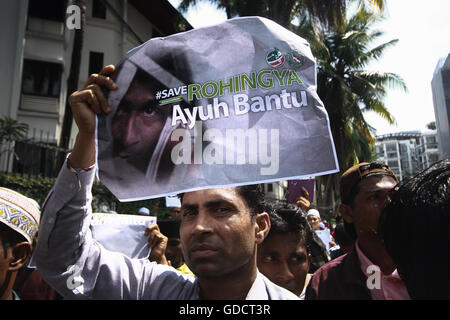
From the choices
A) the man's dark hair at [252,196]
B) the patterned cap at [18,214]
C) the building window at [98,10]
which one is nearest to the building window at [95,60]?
the building window at [98,10]

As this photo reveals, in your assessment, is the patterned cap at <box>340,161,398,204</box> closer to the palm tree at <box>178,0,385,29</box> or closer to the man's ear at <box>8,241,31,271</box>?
the man's ear at <box>8,241,31,271</box>

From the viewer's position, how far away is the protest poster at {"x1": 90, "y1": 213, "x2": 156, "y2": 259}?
2646 millimetres

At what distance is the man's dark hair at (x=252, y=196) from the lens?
162 cm

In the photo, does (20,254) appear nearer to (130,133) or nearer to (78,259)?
(78,259)

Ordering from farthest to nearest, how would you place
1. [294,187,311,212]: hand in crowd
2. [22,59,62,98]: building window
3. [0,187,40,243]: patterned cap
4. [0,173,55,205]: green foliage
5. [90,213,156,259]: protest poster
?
1. [22,59,62,98]: building window
2. [0,173,55,205]: green foliage
3. [294,187,311,212]: hand in crowd
4. [90,213,156,259]: protest poster
5. [0,187,40,243]: patterned cap

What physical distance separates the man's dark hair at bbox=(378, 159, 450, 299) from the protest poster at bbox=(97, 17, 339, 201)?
0.88ft

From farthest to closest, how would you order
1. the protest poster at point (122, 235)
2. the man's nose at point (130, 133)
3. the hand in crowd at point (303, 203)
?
the hand in crowd at point (303, 203), the protest poster at point (122, 235), the man's nose at point (130, 133)

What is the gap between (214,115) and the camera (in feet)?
4.82

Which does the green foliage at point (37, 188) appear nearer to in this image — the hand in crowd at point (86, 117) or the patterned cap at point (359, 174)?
the patterned cap at point (359, 174)

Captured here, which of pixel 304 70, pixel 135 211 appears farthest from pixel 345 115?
pixel 304 70

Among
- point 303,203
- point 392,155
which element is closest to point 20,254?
point 303,203

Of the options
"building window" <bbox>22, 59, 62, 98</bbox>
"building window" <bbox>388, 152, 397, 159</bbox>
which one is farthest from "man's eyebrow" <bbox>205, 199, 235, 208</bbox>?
"building window" <bbox>388, 152, 397, 159</bbox>
